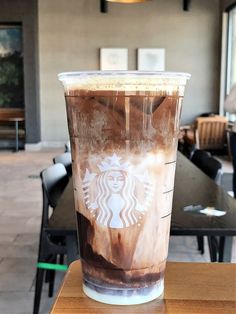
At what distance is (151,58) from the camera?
10930 millimetres

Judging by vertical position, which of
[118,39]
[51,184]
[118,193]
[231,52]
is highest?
[118,39]

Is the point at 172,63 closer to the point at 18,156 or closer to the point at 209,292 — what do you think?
the point at 18,156

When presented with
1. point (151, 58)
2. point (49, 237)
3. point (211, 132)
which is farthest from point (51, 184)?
point (151, 58)

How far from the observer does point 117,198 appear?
0.80 meters

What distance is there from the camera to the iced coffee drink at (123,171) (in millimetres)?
787

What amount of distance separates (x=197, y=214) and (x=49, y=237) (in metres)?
1.09

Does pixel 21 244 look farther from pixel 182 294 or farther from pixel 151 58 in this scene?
pixel 151 58

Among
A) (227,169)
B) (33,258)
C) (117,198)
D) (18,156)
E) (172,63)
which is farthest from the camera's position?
(172,63)

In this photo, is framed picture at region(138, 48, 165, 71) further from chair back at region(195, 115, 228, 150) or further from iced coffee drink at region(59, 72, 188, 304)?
iced coffee drink at region(59, 72, 188, 304)

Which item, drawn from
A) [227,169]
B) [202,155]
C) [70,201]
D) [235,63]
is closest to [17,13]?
[235,63]

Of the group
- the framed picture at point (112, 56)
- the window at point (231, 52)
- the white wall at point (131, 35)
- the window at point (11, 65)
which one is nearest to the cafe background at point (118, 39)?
the white wall at point (131, 35)

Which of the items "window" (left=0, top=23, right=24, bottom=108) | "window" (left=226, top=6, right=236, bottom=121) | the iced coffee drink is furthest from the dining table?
"window" (left=0, top=23, right=24, bottom=108)

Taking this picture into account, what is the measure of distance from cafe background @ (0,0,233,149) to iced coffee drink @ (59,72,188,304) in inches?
396

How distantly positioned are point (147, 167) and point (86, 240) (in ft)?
0.60
